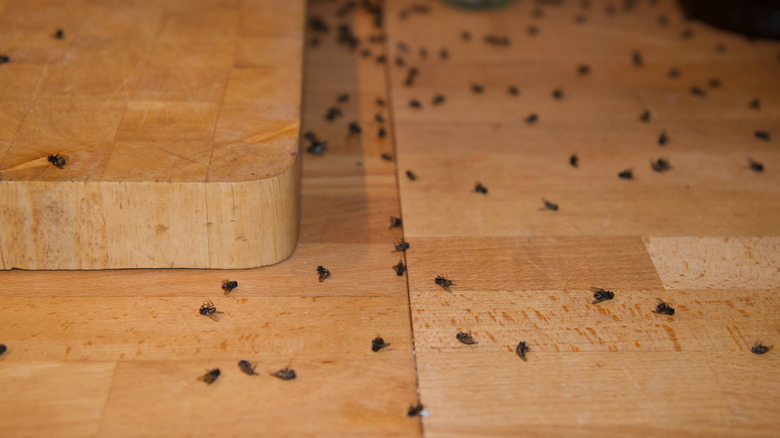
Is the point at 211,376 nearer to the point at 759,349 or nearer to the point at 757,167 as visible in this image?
the point at 759,349

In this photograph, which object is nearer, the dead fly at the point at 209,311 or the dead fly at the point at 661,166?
the dead fly at the point at 209,311

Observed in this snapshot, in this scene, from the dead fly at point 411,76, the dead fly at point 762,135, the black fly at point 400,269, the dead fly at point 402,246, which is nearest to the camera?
the black fly at point 400,269

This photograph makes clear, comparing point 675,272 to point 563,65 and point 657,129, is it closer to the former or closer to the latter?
point 657,129

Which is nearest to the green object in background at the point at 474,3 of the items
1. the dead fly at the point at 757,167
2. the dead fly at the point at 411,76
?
the dead fly at the point at 411,76

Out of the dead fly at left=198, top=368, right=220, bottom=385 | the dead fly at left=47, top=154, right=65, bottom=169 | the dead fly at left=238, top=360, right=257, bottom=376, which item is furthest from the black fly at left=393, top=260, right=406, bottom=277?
the dead fly at left=47, top=154, right=65, bottom=169

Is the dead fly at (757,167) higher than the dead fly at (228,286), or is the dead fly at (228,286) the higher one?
the dead fly at (757,167)

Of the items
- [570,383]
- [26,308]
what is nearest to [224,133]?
[26,308]

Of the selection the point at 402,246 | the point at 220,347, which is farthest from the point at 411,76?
the point at 220,347

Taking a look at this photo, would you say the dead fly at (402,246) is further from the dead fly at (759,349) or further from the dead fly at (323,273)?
the dead fly at (759,349)

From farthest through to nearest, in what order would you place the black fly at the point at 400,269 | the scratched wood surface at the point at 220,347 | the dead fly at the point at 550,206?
1. the dead fly at the point at 550,206
2. the black fly at the point at 400,269
3. the scratched wood surface at the point at 220,347
